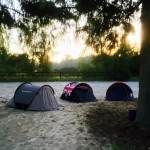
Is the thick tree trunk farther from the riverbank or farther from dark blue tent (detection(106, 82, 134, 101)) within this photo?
dark blue tent (detection(106, 82, 134, 101))

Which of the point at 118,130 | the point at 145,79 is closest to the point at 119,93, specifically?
the point at 145,79

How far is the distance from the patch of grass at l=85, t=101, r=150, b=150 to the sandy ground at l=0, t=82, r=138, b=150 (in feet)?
0.80

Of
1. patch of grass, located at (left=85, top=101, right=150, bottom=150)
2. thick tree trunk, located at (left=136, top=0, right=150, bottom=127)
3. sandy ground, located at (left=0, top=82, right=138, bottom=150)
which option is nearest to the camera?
sandy ground, located at (left=0, top=82, right=138, bottom=150)

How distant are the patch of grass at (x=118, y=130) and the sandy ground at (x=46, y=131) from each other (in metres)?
0.24

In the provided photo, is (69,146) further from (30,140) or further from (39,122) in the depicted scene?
(39,122)

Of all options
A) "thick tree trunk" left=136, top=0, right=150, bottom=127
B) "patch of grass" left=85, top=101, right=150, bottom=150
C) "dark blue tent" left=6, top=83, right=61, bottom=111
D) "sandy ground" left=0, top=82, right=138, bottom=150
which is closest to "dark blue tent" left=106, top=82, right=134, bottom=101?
"dark blue tent" left=6, top=83, right=61, bottom=111

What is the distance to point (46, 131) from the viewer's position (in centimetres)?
993

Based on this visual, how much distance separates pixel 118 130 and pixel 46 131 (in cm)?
209

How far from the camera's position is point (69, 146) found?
28.0ft

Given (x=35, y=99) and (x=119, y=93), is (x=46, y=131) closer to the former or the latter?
(x=35, y=99)

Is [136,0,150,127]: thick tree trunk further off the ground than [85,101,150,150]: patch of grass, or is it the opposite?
[136,0,150,127]: thick tree trunk

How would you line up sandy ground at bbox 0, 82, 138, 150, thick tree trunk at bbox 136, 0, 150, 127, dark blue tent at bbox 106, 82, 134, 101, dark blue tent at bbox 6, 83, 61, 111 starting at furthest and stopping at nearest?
dark blue tent at bbox 106, 82, 134, 101, dark blue tent at bbox 6, 83, 61, 111, thick tree trunk at bbox 136, 0, 150, 127, sandy ground at bbox 0, 82, 138, 150

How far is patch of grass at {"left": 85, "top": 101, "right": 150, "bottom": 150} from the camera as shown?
8.80 metres

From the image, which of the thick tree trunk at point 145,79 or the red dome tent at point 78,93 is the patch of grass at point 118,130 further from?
the red dome tent at point 78,93
